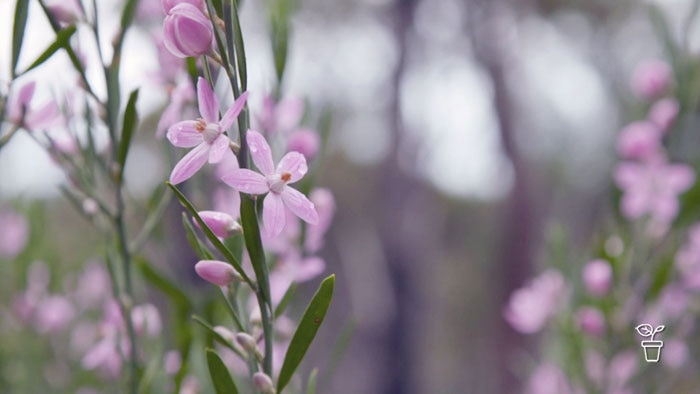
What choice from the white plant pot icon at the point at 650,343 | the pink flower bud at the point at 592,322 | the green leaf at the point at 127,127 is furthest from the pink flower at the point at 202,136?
the pink flower bud at the point at 592,322

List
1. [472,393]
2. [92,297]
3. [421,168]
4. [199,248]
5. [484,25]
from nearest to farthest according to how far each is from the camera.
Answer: [199,248] < [92,297] < [421,168] < [484,25] < [472,393]

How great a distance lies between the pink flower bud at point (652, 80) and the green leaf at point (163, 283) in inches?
26.9

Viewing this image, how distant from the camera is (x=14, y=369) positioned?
41.9 inches

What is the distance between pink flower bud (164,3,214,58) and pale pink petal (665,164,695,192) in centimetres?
70

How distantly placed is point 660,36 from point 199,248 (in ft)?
2.49

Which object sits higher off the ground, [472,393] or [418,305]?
[418,305]

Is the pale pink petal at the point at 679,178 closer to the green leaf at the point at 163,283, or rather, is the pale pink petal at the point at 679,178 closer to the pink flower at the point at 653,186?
the pink flower at the point at 653,186

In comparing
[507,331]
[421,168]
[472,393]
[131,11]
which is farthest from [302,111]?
[472,393]

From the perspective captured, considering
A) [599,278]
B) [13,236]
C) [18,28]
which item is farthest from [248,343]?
[13,236]

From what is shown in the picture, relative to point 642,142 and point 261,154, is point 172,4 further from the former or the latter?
point 642,142

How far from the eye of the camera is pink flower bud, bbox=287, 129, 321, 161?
639 millimetres

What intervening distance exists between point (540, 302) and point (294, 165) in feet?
2.30

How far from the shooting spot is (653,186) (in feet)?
2.87

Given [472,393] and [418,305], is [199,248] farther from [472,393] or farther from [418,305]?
[472,393]
